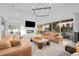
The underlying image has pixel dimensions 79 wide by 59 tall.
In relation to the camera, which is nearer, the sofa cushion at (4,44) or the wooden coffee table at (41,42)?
the sofa cushion at (4,44)

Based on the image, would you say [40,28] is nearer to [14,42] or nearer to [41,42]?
[41,42]

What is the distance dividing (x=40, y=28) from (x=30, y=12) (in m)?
0.39

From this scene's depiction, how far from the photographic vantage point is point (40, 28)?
2.42 meters

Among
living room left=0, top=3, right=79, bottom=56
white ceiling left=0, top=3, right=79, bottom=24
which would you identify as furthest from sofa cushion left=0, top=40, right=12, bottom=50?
white ceiling left=0, top=3, right=79, bottom=24

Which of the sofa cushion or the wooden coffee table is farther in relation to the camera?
the wooden coffee table

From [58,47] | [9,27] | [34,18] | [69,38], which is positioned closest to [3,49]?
[9,27]

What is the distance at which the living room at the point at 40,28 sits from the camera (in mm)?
2340

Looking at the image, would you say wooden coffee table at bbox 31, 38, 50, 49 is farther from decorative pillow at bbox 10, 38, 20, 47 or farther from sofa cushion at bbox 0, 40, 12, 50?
sofa cushion at bbox 0, 40, 12, 50

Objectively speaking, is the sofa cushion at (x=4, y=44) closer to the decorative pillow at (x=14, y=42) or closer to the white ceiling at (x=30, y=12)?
the decorative pillow at (x=14, y=42)

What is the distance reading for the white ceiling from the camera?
7.69 feet

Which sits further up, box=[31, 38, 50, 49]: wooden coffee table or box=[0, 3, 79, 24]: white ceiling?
box=[0, 3, 79, 24]: white ceiling

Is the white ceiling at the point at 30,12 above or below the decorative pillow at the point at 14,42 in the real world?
above

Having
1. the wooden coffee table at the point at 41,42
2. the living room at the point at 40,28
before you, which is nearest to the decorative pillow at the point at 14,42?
the living room at the point at 40,28

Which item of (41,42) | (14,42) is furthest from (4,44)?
(41,42)
